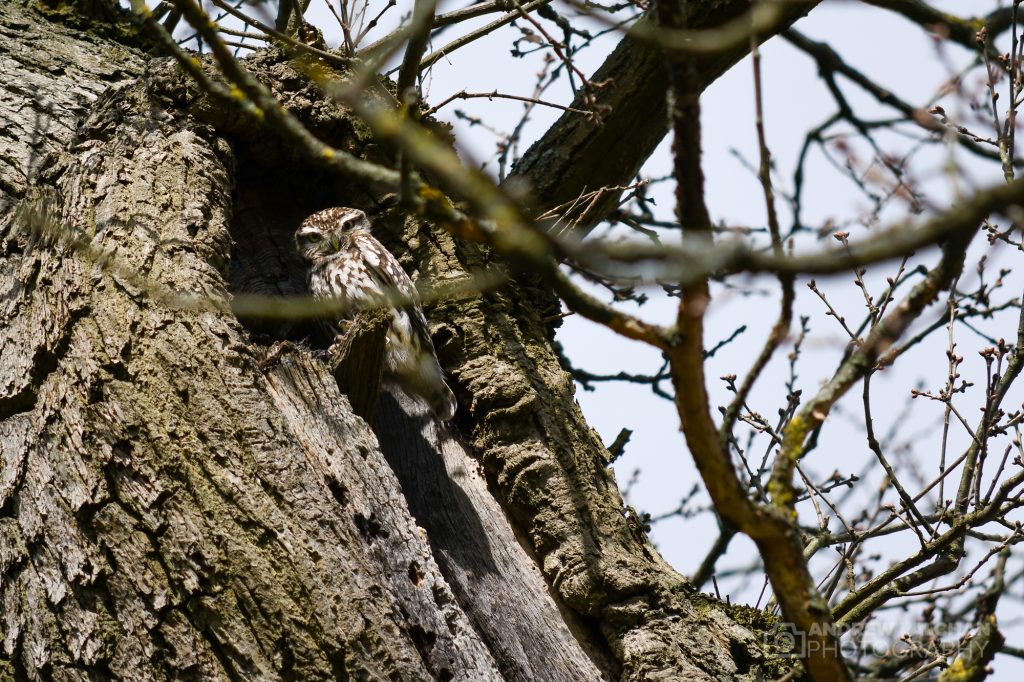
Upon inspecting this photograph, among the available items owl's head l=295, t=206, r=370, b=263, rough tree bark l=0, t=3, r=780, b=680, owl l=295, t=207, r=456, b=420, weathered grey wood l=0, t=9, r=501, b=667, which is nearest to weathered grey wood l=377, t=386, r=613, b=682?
rough tree bark l=0, t=3, r=780, b=680

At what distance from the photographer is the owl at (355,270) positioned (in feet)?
12.8

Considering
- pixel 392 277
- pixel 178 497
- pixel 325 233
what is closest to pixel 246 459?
pixel 178 497

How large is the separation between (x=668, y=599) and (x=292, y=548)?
1342 millimetres

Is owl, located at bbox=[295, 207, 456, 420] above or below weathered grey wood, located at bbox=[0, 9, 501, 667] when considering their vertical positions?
above

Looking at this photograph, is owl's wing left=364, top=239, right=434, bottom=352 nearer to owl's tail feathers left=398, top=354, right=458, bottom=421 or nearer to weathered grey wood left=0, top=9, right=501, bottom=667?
owl's tail feathers left=398, top=354, right=458, bottom=421

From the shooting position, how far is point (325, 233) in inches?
167

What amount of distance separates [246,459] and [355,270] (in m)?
1.77

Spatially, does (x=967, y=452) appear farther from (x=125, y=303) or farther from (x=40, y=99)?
(x=40, y=99)

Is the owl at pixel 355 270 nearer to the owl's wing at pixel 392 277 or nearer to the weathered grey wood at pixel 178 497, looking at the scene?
the owl's wing at pixel 392 277

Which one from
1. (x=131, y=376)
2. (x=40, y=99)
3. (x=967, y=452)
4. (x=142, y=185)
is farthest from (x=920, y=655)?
(x=40, y=99)

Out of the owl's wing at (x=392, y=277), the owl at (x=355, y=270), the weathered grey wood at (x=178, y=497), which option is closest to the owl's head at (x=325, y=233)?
the owl at (x=355, y=270)

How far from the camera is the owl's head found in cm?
419

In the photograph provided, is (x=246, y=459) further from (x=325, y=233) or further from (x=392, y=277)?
(x=325, y=233)

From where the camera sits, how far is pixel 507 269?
3920mm
